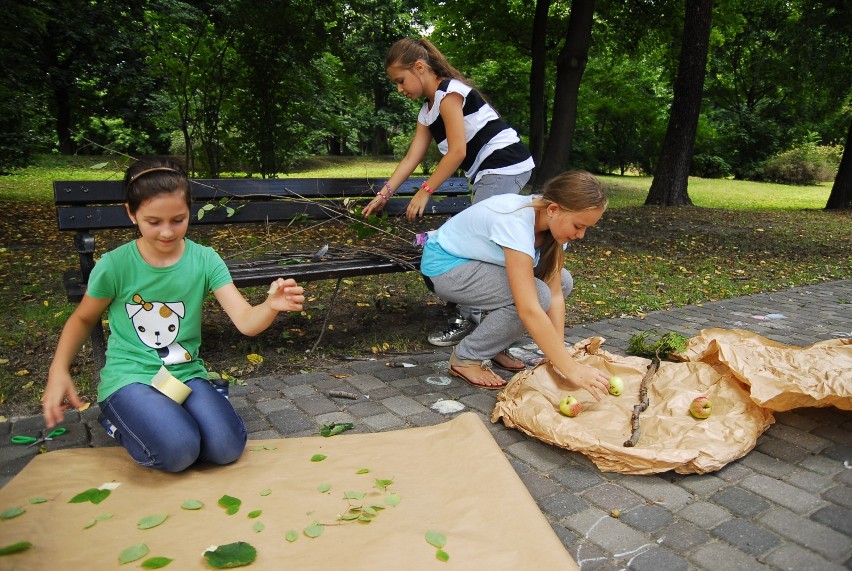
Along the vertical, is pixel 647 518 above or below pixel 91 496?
below

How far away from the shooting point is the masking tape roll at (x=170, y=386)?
232 cm

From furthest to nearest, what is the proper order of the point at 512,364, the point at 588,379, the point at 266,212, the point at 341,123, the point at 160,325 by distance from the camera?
the point at 341,123
the point at 266,212
the point at 512,364
the point at 588,379
the point at 160,325

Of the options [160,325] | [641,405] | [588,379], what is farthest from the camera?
[641,405]

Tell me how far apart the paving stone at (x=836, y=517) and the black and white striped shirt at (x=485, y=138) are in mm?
2336

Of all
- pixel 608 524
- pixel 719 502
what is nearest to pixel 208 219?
pixel 608 524

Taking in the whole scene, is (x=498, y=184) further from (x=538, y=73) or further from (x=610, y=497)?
(x=538, y=73)

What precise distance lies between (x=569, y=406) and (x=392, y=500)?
961 millimetres

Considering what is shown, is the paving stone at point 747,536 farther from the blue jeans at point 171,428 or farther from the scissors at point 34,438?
the scissors at point 34,438

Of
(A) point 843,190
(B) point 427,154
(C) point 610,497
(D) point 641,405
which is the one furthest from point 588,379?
(B) point 427,154

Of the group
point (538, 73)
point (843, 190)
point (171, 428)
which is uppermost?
point (538, 73)

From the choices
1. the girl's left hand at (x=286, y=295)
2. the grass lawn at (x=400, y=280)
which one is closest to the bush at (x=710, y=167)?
the grass lawn at (x=400, y=280)

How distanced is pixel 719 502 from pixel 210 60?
1052 cm

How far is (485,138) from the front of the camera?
374 centimetres

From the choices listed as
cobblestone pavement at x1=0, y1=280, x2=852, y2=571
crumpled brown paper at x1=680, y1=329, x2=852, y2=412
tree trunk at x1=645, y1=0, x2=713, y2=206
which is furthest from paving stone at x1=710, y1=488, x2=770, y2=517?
tree trunk at x1=645, y1=0, x2=713, y2=206
